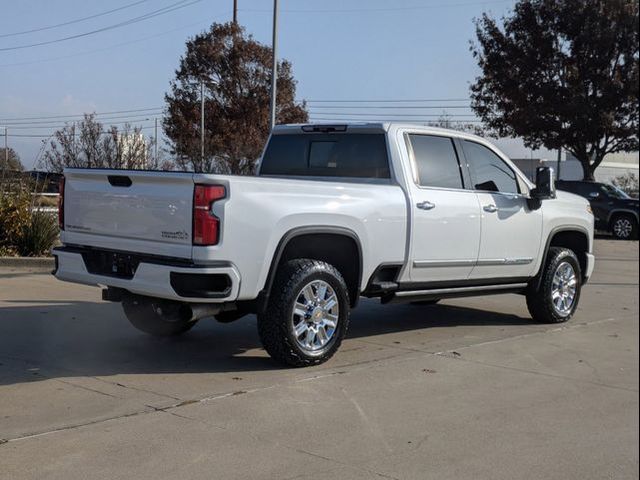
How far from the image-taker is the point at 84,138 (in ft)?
63.8

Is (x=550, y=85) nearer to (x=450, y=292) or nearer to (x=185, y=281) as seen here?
(x=450, y=292)

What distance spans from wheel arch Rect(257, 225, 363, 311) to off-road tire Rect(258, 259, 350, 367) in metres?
0.10

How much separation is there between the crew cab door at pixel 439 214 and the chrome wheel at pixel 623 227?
59.9ft

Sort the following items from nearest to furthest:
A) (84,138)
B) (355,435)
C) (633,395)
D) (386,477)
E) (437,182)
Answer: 1. (633,395)
2. (386,477)
3. (355,435)
4. (437,182)
5. (84,138)

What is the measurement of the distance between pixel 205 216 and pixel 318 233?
1.13 meters

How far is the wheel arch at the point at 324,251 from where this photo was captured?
6109mm

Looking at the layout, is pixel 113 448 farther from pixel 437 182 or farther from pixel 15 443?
pixel 437 182

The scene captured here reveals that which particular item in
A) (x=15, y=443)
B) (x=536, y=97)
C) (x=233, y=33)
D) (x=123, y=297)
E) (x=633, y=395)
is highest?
(x=233, y=33)

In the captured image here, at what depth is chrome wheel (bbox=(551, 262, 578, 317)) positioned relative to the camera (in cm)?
873

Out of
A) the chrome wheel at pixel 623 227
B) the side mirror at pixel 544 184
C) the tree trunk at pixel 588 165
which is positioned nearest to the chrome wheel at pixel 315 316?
the side mirror at pixel 544 184

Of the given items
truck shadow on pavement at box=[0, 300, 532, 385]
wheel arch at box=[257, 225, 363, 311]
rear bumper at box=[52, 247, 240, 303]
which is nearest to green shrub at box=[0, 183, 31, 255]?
truck shadow on pavement at box=[0, 300, 532, 385]

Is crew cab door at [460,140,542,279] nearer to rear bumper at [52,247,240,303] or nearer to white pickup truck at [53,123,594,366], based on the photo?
white pickup truck at [53,123,594,366]

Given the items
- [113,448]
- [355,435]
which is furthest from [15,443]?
[355,435]

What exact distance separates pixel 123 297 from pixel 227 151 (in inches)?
779
